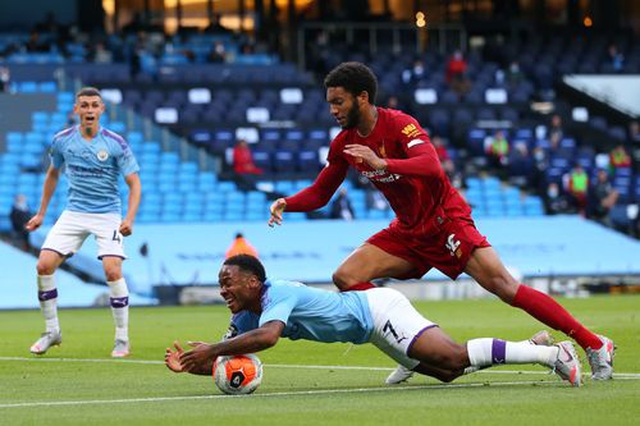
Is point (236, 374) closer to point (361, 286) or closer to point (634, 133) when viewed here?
point (361, 286)

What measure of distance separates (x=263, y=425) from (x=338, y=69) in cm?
358

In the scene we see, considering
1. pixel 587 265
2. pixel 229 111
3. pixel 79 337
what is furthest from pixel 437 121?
pixel 79 337

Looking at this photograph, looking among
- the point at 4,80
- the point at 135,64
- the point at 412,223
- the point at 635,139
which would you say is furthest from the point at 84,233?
the point at 635,139

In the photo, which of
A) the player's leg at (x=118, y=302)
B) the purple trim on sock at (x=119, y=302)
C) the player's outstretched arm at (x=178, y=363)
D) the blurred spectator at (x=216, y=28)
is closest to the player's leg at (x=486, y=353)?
the player's outstretched arm at (x=178, y=363)

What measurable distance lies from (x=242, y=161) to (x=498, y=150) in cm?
704

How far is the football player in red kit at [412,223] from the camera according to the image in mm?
11992

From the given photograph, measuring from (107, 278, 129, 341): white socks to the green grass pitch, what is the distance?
281 mm

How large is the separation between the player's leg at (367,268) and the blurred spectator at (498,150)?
1136 inches

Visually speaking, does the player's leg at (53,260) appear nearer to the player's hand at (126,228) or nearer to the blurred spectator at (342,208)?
A: the player's hand at (126,228)

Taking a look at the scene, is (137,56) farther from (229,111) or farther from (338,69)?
(338,69)

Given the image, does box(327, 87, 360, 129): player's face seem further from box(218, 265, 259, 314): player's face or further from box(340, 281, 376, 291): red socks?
box(218, 265, 259, 314): player's face

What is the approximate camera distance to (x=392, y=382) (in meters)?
12.2

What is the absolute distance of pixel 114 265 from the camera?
16484mm

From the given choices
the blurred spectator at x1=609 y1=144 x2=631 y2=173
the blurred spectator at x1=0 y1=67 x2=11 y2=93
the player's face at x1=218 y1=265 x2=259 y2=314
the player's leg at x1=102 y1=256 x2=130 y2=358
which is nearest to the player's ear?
the player's face at x1=218 y1=265 x2=259 y2=314
